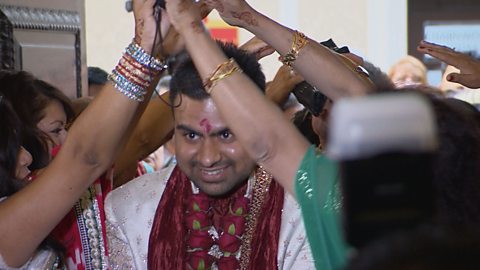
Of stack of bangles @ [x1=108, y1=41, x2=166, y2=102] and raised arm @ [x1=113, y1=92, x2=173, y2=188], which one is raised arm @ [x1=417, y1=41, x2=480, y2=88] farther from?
stack of bangles @ [x1=108, y1=41, x2=166, y2=102]

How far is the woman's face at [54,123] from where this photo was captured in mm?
2886

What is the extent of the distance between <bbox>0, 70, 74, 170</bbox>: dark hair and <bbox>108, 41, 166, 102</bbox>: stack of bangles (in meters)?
0.72

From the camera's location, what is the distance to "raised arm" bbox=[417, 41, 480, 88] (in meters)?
2.78

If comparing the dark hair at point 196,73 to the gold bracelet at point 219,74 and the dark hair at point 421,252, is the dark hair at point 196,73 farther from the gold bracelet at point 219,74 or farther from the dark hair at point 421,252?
the dark hair at point 421,252

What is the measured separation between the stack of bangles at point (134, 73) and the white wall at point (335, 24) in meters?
6.98

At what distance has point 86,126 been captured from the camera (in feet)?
6.70

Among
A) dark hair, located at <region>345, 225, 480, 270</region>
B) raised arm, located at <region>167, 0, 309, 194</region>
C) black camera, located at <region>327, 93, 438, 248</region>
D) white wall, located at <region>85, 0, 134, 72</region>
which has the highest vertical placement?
black camera, located at <region>327, 93, 438, 248</region>

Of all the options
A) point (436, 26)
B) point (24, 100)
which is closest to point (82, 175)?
point (24, 100)

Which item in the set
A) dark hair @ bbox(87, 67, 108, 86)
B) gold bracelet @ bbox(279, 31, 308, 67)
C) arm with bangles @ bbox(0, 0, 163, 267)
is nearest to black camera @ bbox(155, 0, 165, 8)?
arm with bangles @ bbox(0, 0, 163, 267)

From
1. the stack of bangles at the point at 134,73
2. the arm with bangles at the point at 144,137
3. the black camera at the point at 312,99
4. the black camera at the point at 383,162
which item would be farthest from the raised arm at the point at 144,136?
the black camera at the point at 383,162

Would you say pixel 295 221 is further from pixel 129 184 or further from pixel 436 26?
pixel 436 26

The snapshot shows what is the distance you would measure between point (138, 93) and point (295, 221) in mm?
650

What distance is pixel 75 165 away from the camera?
81.0 inches

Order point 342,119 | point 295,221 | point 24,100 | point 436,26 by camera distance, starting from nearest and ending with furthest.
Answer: point 342,119 → point 295,221 → point 24,100 → point 436,26
